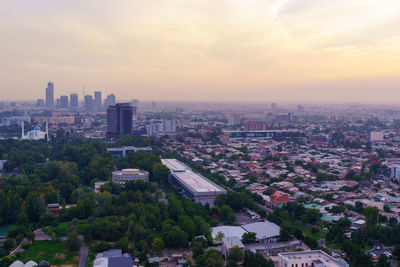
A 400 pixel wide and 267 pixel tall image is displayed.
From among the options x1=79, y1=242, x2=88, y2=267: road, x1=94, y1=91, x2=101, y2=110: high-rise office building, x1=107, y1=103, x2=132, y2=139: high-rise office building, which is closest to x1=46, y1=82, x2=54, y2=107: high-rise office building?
x1=94, y1=91, x2=101, y2=110: high-rise office building

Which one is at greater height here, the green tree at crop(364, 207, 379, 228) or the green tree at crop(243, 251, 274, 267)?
the green tree at crop(364, 207, 379, 228)

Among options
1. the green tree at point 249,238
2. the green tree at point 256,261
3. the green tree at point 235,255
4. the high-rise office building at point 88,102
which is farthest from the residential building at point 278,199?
the high-rise office building at point 88,102

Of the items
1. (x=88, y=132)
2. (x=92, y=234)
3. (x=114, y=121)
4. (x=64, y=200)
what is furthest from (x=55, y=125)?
(x=92, y=234)

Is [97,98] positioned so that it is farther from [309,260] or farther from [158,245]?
[309,260]

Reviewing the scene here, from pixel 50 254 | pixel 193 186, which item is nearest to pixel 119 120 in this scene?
pixel 193 186

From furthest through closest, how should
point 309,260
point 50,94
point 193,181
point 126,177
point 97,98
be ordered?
point 50,94
point 97,98
point 126,177
point 193,181
point 309,260

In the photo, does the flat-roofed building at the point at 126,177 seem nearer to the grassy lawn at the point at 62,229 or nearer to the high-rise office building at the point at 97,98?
the grassy lawn at the point at 62,229

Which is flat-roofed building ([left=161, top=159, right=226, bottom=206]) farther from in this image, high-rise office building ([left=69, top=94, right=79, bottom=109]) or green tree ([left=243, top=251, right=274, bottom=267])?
high-rise office building ([left=69, top=94, right=79, bottom=109])
